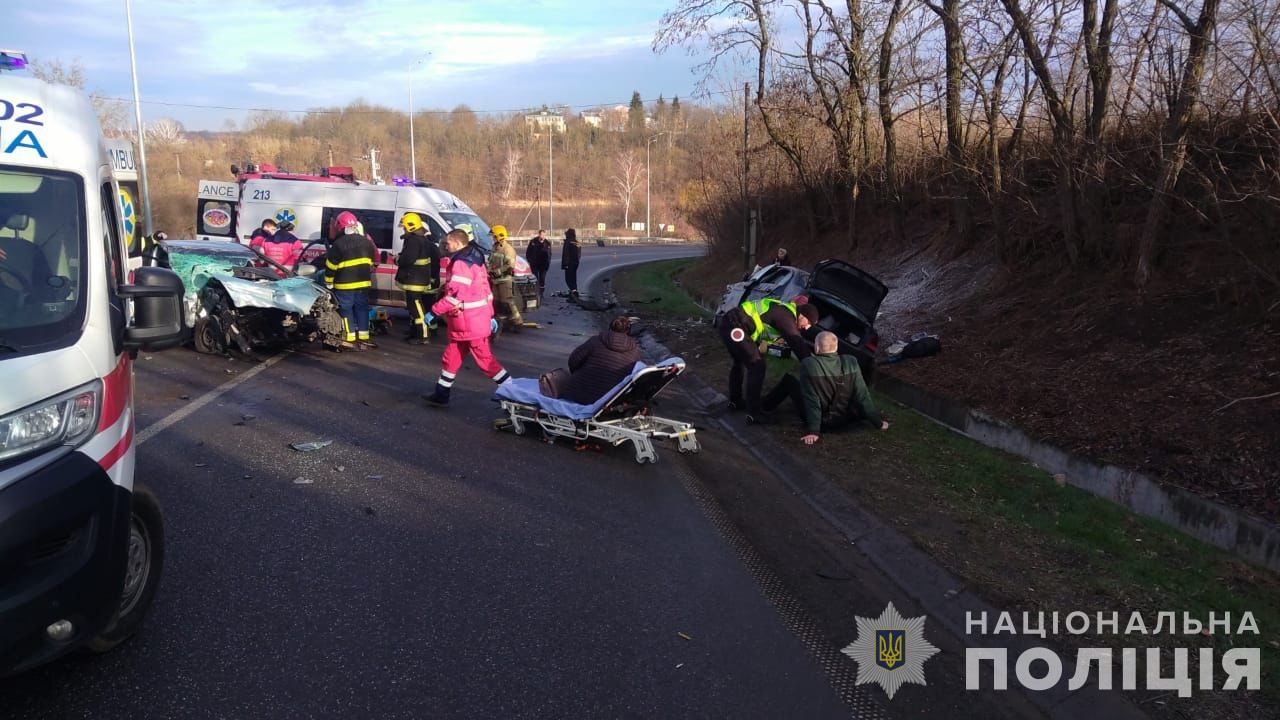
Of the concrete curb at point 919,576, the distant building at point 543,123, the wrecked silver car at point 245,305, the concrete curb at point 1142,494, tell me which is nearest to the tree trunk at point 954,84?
the concrete curb at point 1142,494

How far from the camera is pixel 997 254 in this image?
1384 centimetres

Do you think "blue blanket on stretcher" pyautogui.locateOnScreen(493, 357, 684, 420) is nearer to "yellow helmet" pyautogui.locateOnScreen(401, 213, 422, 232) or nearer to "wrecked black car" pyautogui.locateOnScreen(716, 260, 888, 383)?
"wrecked black car" pyautogui.locateOnScreen(716, 260, 888, 383)

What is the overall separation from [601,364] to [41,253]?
4.65 metres

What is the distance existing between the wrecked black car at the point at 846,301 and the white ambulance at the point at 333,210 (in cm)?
611

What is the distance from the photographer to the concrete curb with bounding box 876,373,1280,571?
5289 mm

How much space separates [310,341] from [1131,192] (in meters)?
11.5

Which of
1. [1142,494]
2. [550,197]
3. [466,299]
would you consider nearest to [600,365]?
[466,299]

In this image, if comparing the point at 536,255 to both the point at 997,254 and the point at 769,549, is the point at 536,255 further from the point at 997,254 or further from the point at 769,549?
the point at 769,549

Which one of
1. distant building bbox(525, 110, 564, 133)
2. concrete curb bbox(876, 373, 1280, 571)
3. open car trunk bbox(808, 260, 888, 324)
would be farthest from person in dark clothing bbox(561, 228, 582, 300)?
distant building bbox(525, 110, 564, 133)

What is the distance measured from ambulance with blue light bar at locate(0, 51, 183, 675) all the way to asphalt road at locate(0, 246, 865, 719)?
18.4 inches

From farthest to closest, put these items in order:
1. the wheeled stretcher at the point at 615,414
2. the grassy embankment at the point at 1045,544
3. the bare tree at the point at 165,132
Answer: the bare tree at the point at 165,132 < the wheeled stretcher at the point at 615,414 < the grassy embankment at the point at 1045,544

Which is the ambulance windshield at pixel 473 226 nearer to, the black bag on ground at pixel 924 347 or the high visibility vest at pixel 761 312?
the high visibility vest at pixel 761 312

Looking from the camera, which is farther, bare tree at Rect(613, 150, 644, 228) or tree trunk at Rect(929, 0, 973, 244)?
bare tree at Rect(613, 150, 644, 228)

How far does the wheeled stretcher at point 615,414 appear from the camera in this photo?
736 cm
